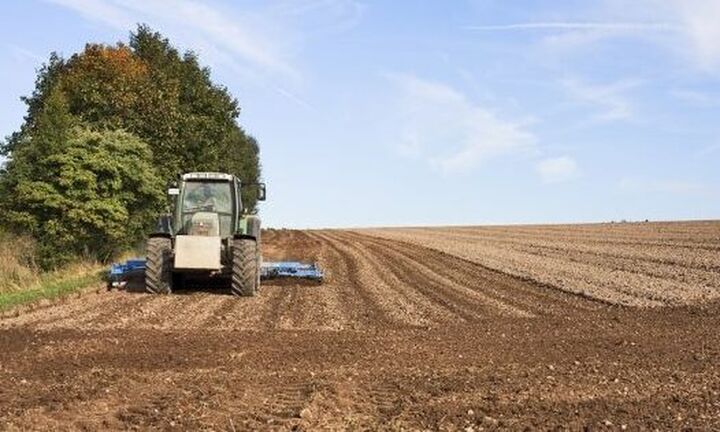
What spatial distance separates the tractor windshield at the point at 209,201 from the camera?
19.2 meters

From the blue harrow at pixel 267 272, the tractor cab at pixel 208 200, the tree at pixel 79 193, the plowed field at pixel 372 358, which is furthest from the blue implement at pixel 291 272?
the tree at pixel 79 193

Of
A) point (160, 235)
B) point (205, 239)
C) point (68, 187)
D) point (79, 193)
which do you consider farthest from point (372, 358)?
point (68, 187)

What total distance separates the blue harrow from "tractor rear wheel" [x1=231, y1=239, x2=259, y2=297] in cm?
307

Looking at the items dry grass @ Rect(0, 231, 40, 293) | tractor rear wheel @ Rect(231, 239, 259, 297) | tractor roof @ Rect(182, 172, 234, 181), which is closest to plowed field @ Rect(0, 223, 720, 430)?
tractor rear wheel @ Rect(231, 239, 259, 297)

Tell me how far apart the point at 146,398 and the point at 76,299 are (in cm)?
1070

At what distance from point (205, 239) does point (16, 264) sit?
908cm

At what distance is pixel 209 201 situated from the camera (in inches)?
762

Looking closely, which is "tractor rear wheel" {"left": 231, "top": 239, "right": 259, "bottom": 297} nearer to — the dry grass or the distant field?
the dry grass

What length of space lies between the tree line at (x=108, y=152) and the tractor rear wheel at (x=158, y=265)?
8.61 meters

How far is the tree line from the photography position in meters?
26.5

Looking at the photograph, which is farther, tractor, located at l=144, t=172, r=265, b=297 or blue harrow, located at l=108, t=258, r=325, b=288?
blue harrow, located at l=108, t=258, r=325, b=288

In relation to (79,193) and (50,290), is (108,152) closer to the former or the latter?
(79,193)

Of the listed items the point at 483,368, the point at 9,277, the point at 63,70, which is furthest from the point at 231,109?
the point at 483,368

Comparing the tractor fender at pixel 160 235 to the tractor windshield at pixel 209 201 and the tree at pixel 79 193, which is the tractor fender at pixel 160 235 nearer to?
the tractor windshield at pixel 209 201
